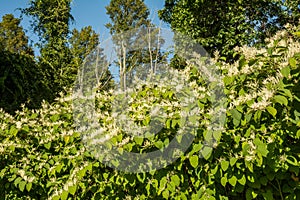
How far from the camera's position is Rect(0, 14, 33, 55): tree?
63.9ft

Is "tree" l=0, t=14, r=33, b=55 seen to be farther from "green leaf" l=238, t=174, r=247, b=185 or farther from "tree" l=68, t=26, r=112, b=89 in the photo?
"green leaf" l=238, t=174, r=247, b=185

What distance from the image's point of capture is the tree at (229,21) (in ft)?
29.7

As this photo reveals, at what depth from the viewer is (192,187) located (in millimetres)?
1646

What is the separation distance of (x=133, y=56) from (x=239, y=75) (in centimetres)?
1270

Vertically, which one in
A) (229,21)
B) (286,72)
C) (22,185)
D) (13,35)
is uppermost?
(13,35)

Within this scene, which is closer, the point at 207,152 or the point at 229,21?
the point at 207,152

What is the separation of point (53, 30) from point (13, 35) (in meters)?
7.49

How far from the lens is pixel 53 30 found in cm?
1377

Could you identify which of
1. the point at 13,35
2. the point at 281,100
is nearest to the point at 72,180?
the point at 281,100

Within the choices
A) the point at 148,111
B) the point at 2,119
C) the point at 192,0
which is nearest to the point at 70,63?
the point at 192,0

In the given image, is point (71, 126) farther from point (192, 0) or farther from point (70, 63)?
point (70, 63)

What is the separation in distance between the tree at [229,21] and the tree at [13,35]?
12913mm

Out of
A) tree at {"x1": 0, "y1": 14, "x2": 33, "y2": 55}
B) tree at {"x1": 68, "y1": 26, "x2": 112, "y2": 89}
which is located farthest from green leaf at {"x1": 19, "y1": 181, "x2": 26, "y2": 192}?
tree at {"x1": 0, "y1": 14, "x2": 33, "y2": 55}

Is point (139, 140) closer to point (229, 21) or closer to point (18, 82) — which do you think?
point (18, 82)
